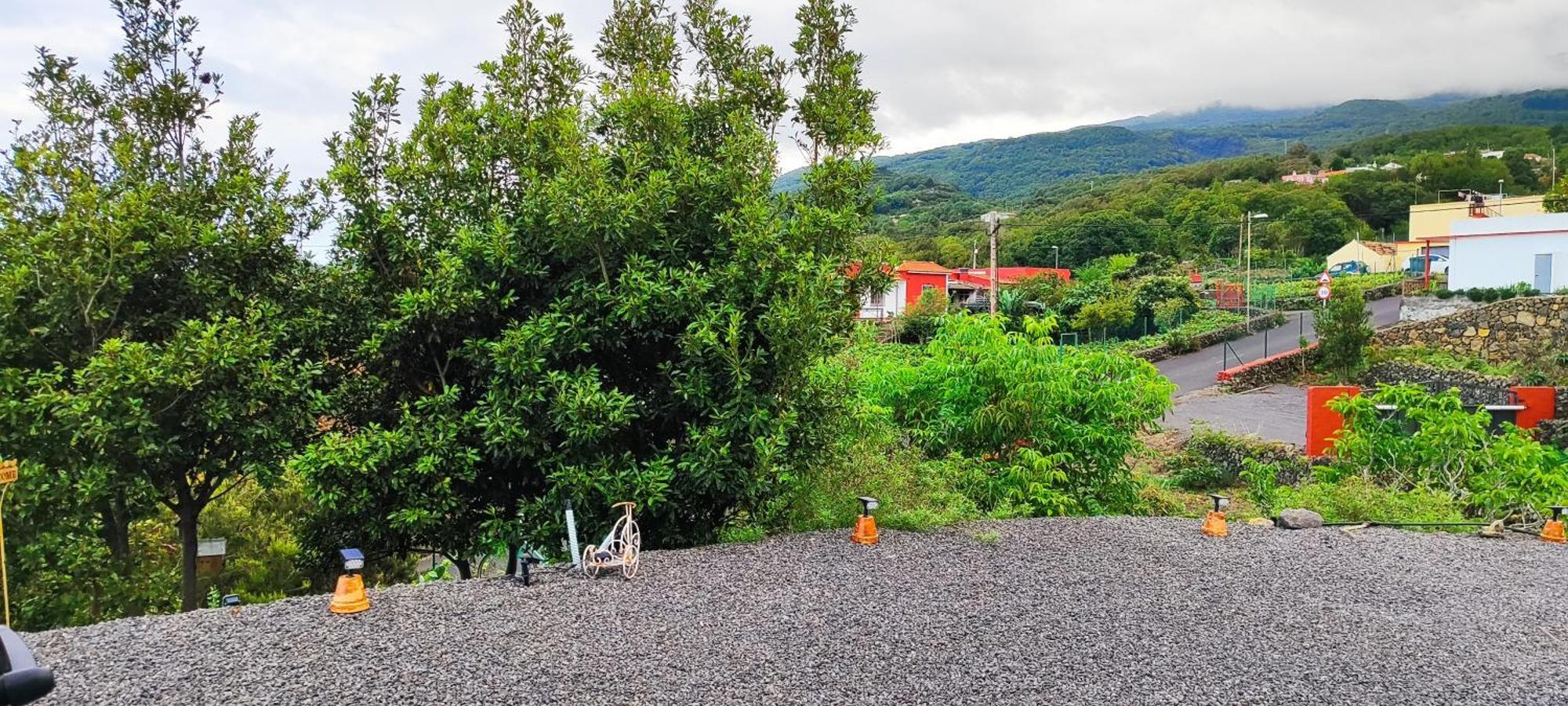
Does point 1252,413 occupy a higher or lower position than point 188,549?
lower

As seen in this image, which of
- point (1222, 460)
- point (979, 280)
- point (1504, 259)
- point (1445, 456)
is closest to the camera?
point (1445, 456)

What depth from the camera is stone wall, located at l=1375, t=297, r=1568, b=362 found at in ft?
63.5

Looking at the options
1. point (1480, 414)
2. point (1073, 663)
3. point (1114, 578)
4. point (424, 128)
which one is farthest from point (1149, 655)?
point (1480, 414)

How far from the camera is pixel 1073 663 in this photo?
3.55 m

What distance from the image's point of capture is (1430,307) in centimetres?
2394

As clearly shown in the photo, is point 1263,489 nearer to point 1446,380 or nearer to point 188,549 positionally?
point 188,549

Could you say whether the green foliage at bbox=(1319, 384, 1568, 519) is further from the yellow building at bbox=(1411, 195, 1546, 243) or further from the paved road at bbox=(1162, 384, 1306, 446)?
the yellow building at bbox=(1411, 195, 1546, 243)

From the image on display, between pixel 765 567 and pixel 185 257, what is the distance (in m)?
3.75

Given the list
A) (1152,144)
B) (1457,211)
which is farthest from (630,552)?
(1152,144)

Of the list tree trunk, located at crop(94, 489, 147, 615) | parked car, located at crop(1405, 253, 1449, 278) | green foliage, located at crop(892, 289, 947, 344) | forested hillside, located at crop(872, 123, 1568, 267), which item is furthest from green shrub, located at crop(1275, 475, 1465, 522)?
parked car, located at crop(1405, 253, 1449, 278)

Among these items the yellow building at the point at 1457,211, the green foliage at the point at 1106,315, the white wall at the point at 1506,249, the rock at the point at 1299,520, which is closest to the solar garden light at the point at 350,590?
the rock at the point at 1299,520

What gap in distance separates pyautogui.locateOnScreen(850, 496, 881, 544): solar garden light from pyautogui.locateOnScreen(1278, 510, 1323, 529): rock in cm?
317

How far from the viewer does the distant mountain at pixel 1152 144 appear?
115 meters

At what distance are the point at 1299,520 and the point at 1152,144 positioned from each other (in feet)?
479
